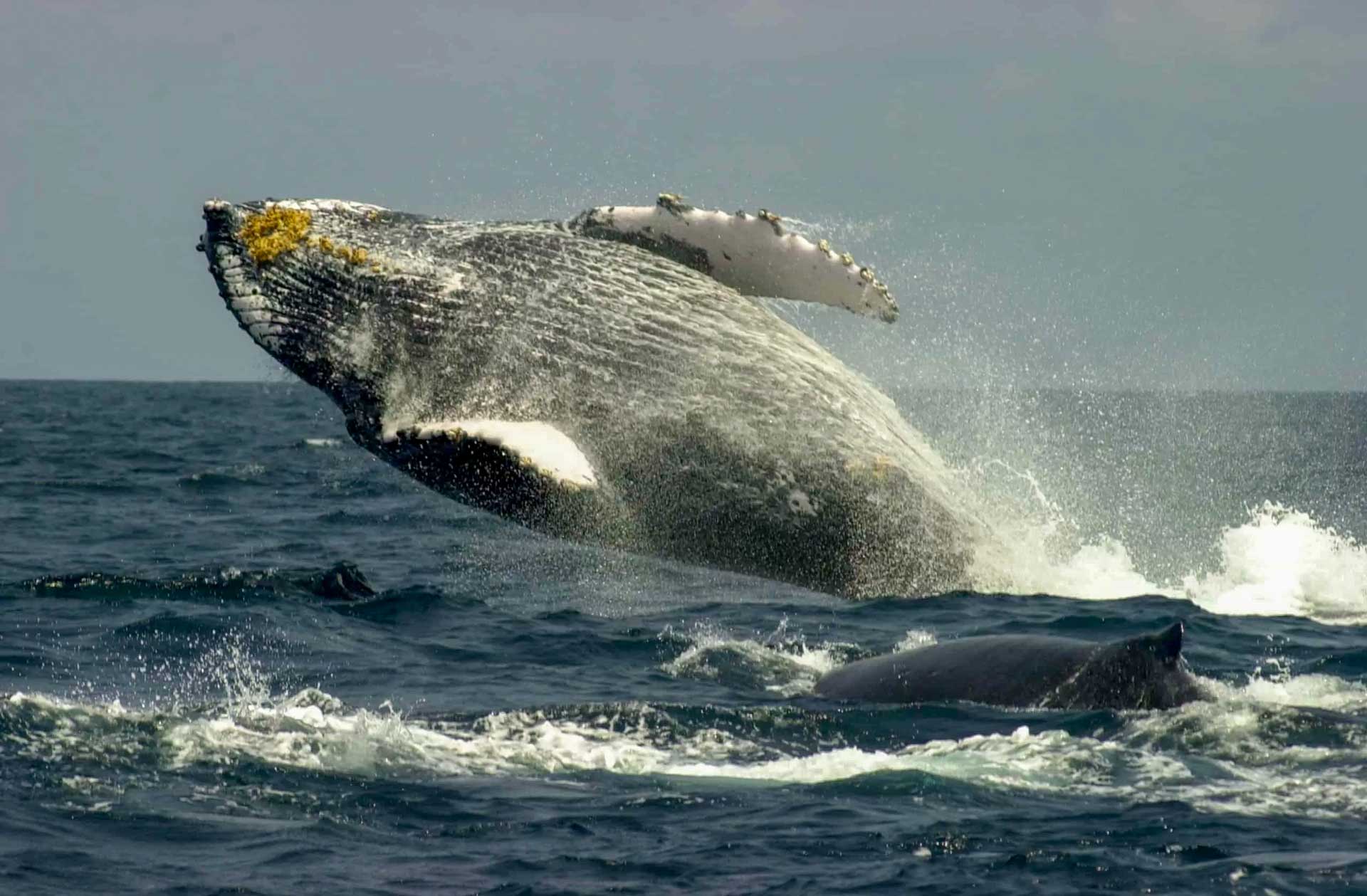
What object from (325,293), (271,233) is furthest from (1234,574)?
(271,233)

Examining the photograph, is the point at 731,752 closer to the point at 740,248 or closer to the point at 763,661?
the point at 763,661

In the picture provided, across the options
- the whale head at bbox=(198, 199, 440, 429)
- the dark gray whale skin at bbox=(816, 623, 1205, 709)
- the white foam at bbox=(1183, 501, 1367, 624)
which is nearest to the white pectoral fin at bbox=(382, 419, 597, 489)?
the whale head at bbox=(198, 199, 440, 429)

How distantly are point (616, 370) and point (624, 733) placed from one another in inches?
126

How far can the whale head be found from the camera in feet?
40.3

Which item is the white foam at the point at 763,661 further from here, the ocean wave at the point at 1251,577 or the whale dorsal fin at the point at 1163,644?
the whale dorsal fin at the point at 1163,644

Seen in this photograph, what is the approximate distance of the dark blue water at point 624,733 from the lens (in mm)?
7613

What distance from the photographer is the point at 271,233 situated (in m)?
12.6

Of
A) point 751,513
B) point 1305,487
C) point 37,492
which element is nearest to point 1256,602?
point 751,513

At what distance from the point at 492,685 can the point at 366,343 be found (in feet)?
8.26

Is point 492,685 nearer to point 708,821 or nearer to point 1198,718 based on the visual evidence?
point 708,821

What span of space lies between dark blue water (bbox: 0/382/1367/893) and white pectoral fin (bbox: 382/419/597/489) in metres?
1.41

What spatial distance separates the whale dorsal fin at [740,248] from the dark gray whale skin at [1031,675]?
3.15 metres

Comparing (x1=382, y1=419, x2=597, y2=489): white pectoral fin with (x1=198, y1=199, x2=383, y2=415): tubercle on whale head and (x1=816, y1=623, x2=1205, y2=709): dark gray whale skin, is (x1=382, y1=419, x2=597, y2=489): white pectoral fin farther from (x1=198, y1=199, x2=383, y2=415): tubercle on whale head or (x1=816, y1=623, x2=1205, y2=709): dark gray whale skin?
(x1=816, y1=623, x2=1205, y2=709): dark gray whale skin

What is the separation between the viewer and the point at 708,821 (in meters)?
8.23
